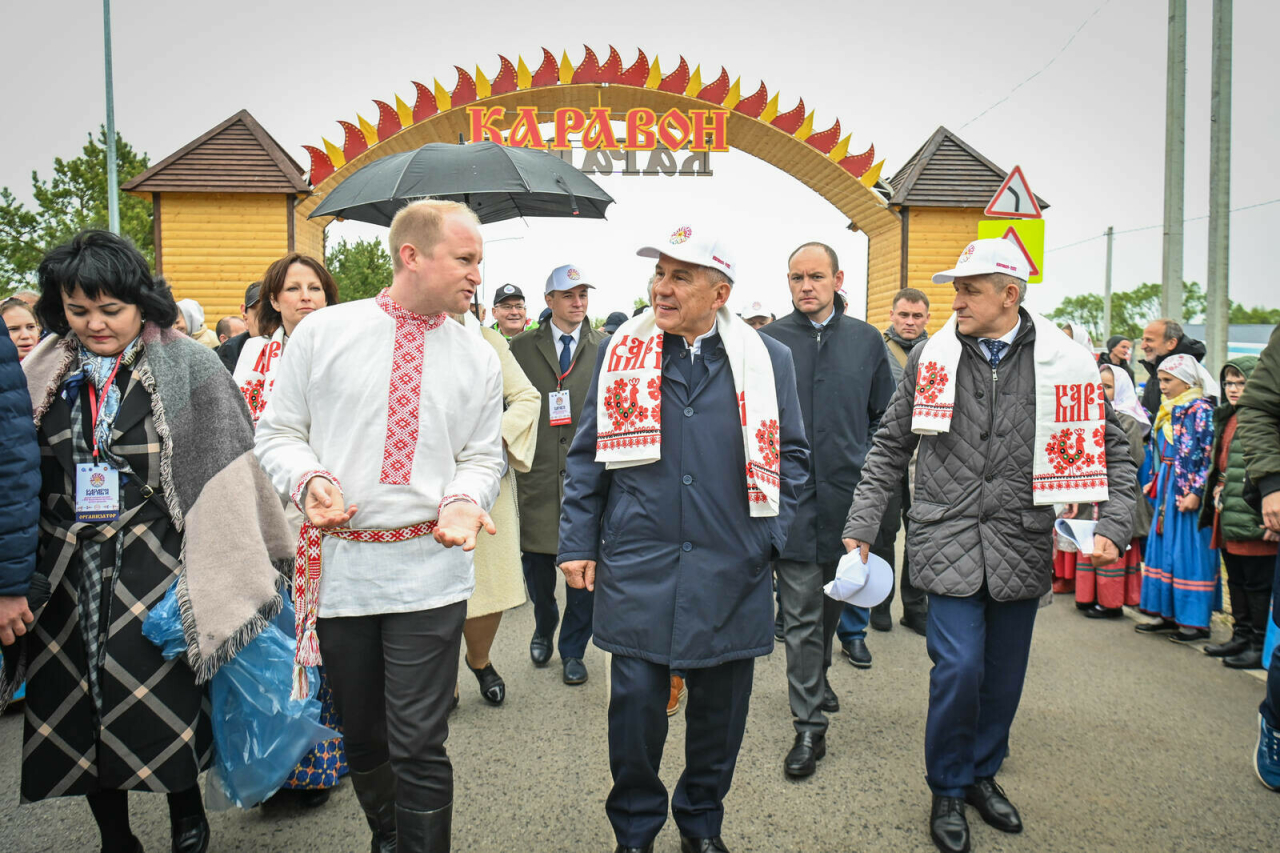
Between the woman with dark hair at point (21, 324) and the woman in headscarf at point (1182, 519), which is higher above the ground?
the woman with dark hair at point (21, 324)

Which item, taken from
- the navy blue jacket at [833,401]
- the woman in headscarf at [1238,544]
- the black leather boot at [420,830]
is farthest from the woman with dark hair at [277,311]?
the woman in headscarf at [1238,544]

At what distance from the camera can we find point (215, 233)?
45.8 feet

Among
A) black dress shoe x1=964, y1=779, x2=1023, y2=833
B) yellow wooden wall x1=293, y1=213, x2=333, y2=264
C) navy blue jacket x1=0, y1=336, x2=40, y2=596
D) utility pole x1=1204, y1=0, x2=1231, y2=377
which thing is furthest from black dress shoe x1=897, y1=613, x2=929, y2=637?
yellow wooden wall x1=293, y1=213, x2=333, y2=264

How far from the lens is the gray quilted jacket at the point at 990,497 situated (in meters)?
3.22

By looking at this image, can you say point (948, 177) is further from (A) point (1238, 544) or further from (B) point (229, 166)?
(B) point (229, 166)

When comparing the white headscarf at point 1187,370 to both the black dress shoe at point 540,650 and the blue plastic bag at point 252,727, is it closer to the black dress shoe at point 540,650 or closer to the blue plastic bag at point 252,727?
the black dress shoe at point 540,650

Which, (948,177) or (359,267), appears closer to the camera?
(948,177)

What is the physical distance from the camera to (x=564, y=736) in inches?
162

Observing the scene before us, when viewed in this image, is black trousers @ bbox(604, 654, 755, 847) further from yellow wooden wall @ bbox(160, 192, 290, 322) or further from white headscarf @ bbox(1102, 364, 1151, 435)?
yellow wooden wall @ bbox(160, 192, 290, 322)

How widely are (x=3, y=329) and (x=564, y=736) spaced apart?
2793 mm

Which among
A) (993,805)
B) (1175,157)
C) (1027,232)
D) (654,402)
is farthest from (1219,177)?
(654,402)

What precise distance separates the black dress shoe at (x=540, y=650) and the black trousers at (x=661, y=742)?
90.4 inches

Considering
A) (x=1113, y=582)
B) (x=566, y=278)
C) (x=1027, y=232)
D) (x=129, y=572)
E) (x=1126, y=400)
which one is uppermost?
(x=1027, y=232)

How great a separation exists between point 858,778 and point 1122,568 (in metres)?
3.74
